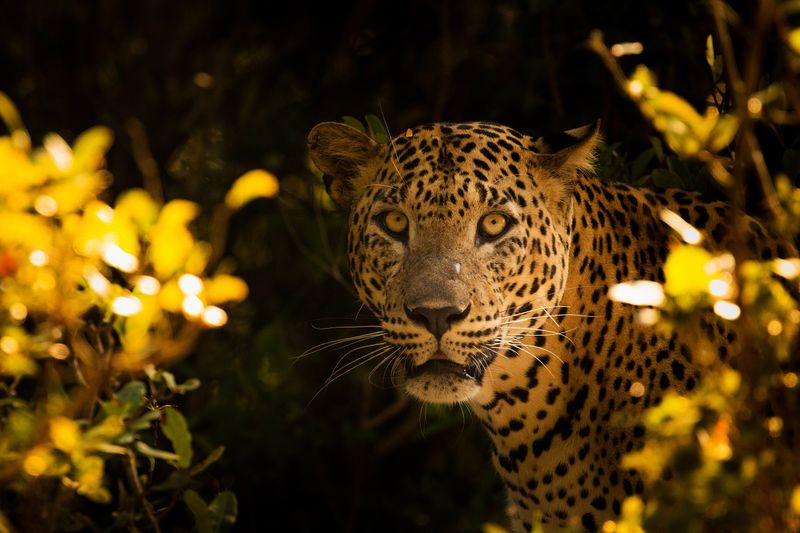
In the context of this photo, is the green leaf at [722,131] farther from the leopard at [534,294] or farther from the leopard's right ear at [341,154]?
the leopard's right ear at [341,154]

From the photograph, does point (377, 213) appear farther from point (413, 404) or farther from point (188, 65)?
point (188, 65)

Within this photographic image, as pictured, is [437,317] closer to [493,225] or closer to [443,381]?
[443,381]

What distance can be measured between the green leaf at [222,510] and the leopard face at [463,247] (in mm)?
978

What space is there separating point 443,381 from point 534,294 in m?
0.53

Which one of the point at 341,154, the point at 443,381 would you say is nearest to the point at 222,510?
the point at 443,381

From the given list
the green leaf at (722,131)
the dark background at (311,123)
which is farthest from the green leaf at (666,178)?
the green leaf at (722,131)

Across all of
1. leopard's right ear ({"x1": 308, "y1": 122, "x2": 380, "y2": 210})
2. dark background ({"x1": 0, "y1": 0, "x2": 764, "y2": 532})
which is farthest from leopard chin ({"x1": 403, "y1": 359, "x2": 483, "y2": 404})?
dark background ({"x1": 0, "y1": 0, "x2": 764, "y2": 532})

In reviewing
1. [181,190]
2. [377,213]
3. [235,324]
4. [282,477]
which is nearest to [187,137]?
[181,190]

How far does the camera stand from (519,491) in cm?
529

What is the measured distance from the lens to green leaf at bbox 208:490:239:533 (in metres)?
4.33

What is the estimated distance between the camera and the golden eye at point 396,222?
17.1 feet

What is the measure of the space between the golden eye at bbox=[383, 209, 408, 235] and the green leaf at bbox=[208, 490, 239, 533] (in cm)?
142

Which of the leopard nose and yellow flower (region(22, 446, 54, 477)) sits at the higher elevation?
yellow flower (region(22, 446, 54, 477))

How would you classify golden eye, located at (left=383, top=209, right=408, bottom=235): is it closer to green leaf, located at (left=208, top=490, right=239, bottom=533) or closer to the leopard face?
the leopard face
